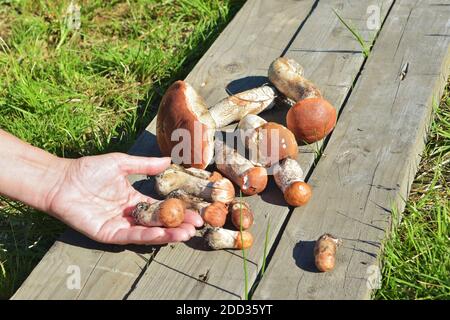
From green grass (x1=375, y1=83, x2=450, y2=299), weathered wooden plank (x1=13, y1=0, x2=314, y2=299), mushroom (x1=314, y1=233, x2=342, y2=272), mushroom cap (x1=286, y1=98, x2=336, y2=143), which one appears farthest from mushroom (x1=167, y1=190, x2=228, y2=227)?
green grass (x1=375, y1=83, x2=450, y2=299)

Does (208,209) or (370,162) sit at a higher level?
(208,209)

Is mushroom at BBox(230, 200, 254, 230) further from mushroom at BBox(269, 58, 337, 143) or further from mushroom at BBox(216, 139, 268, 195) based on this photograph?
mushroom at BBox(269, 58, 337, 143)

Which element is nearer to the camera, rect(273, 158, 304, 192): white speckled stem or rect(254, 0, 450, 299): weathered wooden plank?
rect(254, 0, 450, 299): weathered wooden plank

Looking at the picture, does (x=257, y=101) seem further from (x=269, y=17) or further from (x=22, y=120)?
(x=22, y=120)

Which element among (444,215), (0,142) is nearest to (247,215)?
(444,215)

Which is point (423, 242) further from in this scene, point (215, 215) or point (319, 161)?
point (215, 215)

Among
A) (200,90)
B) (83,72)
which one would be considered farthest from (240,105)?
(83,72)

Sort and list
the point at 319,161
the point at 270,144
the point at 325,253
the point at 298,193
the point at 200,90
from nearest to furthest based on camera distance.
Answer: the point at 325,253 < the point at 298,193 < the point at 270,144 < the point at 319,161 < the point at 200,90
